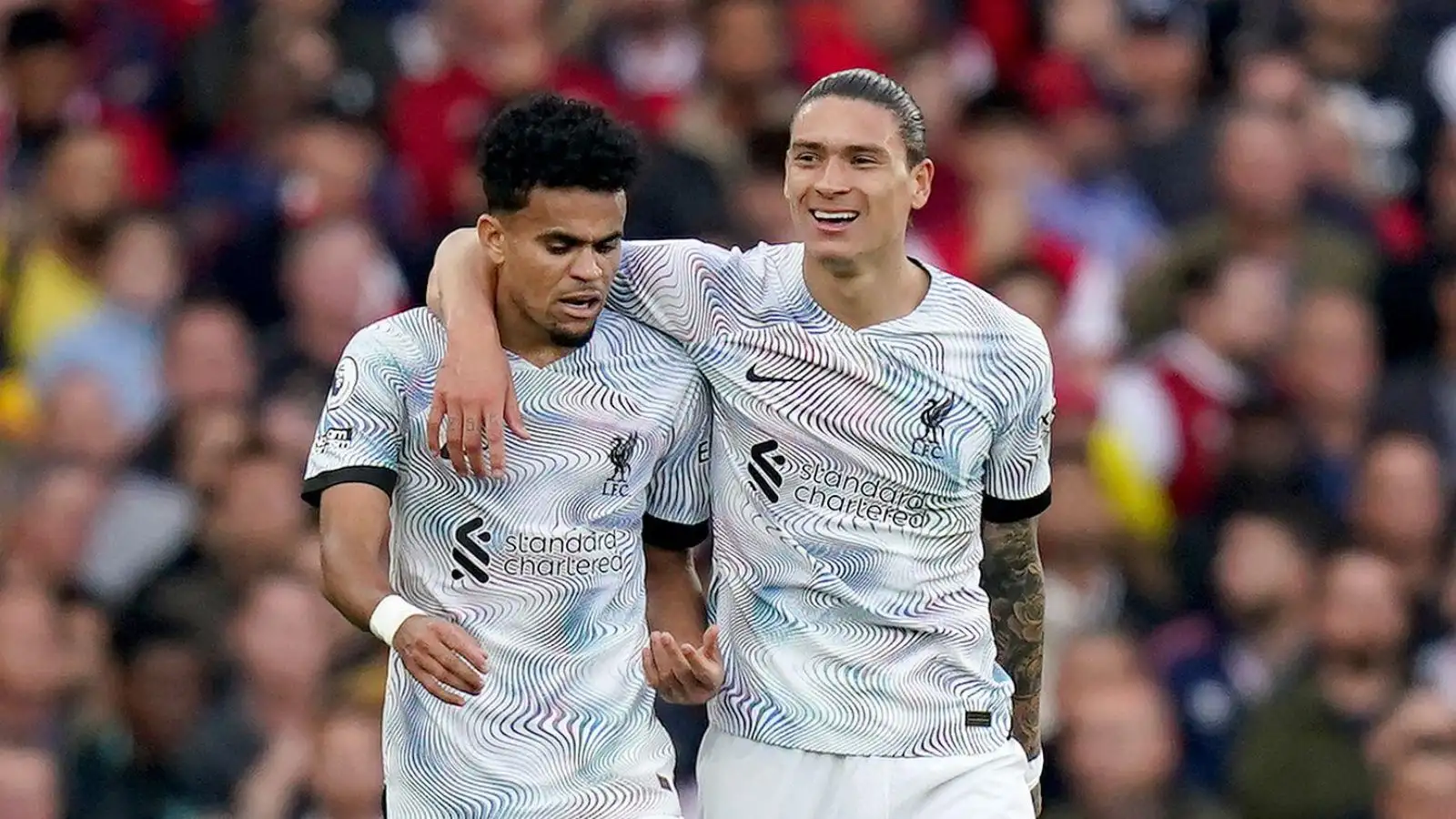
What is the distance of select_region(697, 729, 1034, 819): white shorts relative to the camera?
6566 mm

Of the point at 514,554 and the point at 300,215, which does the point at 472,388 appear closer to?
the point at 514,554

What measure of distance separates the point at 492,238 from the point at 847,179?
753 mm

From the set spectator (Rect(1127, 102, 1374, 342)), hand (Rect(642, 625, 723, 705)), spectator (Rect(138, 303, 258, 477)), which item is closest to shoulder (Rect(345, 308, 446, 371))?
hand (Rect(642, 625, 723, 705))

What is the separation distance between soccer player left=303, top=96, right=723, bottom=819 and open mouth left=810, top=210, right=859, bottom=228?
43 cm

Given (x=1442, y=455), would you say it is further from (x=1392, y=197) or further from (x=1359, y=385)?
(x=1392, y=197)

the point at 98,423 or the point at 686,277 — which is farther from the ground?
the point at 686,277

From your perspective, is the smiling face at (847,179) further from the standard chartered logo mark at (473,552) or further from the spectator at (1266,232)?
the spectator at (1266,232)

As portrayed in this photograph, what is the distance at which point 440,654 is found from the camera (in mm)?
5824

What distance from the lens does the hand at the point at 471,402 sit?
6230 millimetres

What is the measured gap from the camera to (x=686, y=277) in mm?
6660

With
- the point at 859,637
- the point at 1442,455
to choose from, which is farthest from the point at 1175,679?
the point at 859,637

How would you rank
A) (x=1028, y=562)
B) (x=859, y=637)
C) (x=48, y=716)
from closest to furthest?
(x=859, y=637)
(x=1028, y=562)
(x=48, y=716)

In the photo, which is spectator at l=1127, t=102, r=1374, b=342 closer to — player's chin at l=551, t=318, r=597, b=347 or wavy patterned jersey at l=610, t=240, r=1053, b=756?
wavy patterned jersey at l=610, t=240, r=1053, b=756

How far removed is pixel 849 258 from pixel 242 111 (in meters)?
5.39
